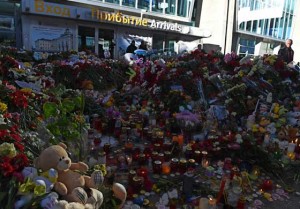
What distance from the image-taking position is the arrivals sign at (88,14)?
12367 millimetres

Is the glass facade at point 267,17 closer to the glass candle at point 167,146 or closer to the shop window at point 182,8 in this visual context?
the shop window at point 182,8

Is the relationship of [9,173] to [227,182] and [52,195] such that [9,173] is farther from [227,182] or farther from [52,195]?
[227,182]

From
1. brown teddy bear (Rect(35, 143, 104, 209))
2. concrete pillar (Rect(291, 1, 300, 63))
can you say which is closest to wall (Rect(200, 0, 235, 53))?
concrete pillar (Rect(291, 1, 300, 63))

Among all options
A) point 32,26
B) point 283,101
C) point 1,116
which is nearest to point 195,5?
point 32,26

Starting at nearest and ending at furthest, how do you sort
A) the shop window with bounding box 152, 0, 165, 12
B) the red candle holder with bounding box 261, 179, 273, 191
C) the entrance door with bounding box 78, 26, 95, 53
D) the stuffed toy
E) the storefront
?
the stuffed toy
the red candle holder with bounding box 261, 179, 273, 191
the storefront
the entrance door with bounding box 78, 26, 95, 53
the shop window with bounding box 152, 0, 165, 12

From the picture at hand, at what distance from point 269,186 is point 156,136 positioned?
1684mm

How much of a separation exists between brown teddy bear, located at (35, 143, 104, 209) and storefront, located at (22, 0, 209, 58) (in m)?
11.8

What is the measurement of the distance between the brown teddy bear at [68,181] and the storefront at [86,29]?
11.8 metres

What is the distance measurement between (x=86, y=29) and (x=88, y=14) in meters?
1.07

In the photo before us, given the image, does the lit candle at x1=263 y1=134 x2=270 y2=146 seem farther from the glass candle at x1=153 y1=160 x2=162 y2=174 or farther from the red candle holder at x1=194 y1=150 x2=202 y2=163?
the glass candle at x1=153 y1=160 x2=162 y2=174

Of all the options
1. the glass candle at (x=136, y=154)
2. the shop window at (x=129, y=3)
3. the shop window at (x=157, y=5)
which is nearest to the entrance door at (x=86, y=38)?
the shop window at (x=129, y=3)

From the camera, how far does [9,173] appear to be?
1.75 metres

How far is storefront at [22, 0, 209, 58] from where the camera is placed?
12711 mm

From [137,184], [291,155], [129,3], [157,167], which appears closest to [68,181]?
[137,184]
